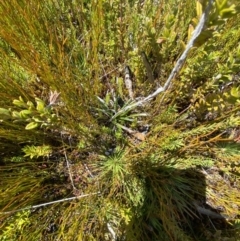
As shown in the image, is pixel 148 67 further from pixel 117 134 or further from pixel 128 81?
pixel 117 134

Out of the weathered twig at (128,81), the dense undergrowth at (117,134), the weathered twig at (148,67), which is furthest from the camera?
the weathered twig at (128,81)

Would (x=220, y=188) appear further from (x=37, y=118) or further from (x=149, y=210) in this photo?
(x=37, y=118)

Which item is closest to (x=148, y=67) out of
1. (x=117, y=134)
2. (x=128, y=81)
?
(x=128, y=81)

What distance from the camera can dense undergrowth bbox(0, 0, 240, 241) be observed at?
108cm

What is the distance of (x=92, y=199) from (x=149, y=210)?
24cm

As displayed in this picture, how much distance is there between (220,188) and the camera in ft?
4.19

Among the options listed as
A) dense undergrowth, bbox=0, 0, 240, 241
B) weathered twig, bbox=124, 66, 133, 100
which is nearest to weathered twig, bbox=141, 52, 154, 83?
dense undergrowth, bbox=0, 0, 240, 241

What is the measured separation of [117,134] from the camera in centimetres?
127

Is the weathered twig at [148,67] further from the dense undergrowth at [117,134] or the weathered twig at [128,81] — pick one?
the weathered twig at [128,81]

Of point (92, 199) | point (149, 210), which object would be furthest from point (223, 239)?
point (92, 199)

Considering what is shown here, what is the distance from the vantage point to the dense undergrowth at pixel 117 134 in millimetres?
1080

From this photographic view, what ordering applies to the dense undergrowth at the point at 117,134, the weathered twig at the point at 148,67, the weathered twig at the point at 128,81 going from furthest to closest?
1. the weathered twig at the point at 128,81
2. the weathered twig at the point at 148,67
3. the dense undergrowth at the point at 117,134

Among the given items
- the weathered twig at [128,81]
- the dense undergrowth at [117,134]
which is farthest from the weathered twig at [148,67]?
the weathered twig at [128,81]

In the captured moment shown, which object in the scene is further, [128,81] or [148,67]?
[128,81]
